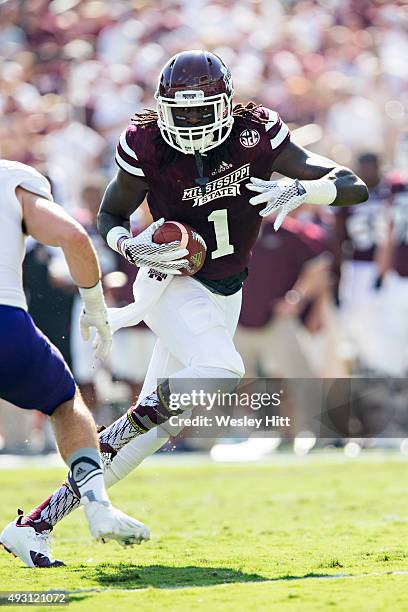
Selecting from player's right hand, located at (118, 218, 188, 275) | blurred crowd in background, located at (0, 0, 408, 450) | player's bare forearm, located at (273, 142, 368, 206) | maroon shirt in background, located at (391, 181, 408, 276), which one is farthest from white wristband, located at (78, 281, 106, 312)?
maroon shirt in background, located at (391, 181, 408, 276)

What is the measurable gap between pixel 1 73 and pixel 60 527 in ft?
21.8

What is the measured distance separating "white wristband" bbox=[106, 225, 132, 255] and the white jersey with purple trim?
0.93 metres

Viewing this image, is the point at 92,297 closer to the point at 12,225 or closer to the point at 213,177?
the point at 12,225

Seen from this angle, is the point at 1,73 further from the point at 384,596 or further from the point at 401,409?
the point at 384,596

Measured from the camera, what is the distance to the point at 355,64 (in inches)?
456

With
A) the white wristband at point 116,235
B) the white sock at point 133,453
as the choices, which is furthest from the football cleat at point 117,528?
the white wristband at point 116,235

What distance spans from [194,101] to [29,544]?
1.93 metres

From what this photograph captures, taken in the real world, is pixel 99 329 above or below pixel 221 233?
below

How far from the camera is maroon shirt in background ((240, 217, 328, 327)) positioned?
948cm

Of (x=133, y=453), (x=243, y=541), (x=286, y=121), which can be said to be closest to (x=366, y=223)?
(x=286, y=121)

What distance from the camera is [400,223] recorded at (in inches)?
380

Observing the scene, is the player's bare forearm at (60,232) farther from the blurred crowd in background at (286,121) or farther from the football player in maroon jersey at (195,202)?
the blurred crowd in background at (286,121)

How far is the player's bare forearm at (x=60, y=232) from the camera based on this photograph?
4.04 m

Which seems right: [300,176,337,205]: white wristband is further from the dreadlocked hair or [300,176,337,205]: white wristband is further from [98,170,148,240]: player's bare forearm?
[98,170,148,240]: player's bare forearm
